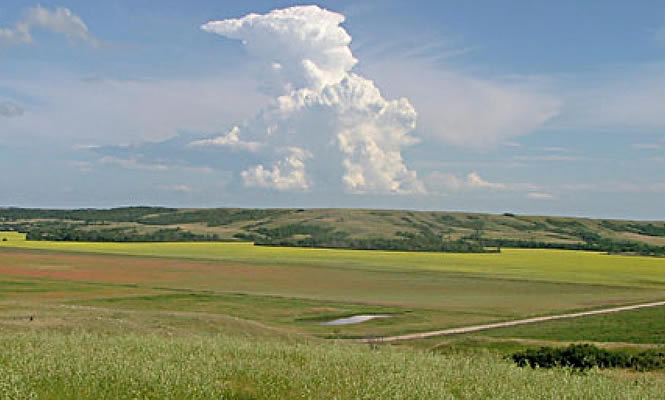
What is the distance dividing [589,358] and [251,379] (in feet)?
58.6

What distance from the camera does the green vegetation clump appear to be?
24723 mm

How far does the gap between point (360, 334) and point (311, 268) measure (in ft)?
185

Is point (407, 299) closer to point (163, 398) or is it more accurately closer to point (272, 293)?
point (272, 293)

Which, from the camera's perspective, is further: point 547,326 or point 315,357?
point 547,326

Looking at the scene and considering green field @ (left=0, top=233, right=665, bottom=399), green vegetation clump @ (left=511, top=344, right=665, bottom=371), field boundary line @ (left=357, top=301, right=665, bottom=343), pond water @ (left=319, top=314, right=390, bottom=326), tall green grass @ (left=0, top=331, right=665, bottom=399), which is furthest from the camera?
pond water @ (left=319, top=314, right=390, bottom=326)

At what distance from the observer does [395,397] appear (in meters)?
10.0

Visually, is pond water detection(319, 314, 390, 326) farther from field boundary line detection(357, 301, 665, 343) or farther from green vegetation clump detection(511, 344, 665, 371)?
green vegetation clump detection(511, 344, 665, 371)

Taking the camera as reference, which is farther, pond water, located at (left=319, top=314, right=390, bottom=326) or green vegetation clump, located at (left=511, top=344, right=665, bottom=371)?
pond water, located at (left=319, top=314, right=390, bottom=326)

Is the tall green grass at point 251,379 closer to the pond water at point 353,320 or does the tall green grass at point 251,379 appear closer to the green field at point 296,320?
the green field at point 296,320

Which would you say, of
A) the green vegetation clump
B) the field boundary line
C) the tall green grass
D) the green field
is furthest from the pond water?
the tall green grass

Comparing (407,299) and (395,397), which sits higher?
(395,397)

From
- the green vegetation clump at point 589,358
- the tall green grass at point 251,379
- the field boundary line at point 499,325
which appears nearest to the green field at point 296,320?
the tall green grass at point 251,379

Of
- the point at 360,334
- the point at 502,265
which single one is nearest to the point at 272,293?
the point at 360,334

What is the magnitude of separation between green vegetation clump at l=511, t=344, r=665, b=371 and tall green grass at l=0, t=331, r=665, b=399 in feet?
38.8
